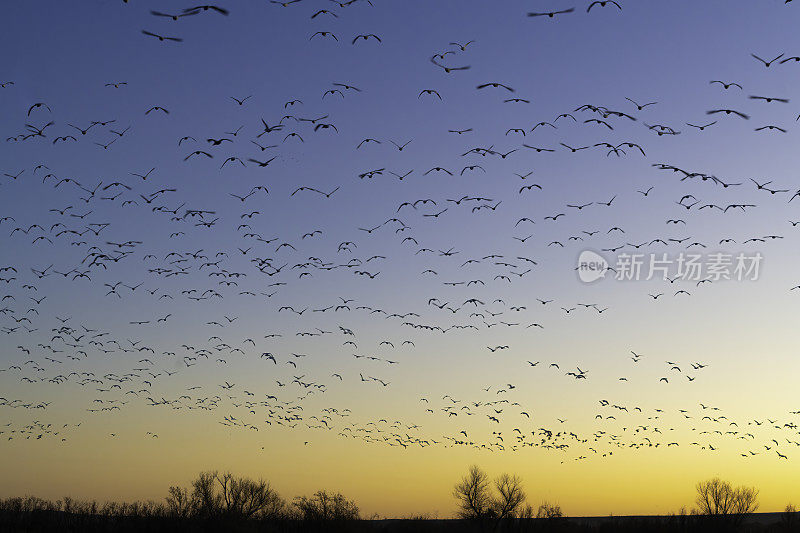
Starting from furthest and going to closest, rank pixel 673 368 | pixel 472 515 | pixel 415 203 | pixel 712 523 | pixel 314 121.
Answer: pixel 472 515 < pixel 712 523 < pixel 673 368 < pixel 415 203 < pixel 314 121

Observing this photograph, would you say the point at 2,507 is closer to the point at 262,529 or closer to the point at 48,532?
the point at 48,532

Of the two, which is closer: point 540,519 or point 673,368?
point 673,368

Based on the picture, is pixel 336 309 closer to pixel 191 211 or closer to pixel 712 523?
pixel 191 211

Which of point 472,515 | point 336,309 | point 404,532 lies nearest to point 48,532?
point 404,532

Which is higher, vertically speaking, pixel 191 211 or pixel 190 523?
pixel 191 211

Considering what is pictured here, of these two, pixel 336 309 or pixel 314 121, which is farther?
pixel 336 309

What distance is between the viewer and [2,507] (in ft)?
375

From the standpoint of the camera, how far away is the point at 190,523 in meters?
100

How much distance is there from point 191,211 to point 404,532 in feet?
261

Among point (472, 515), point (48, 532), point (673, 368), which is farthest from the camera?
point (472, 515)

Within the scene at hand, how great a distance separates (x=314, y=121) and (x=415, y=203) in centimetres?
1085

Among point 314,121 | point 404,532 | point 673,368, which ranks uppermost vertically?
point 314,121

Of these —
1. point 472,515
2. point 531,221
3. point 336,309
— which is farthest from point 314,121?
point 472,515

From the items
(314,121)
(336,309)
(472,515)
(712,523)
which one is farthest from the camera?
(472,515)
